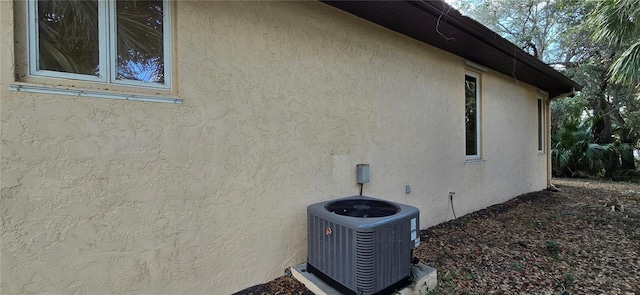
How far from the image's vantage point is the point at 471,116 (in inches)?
229

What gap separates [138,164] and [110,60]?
811 mm

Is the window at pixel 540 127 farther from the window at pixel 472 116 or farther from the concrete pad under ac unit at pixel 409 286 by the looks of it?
the concrete pad under ac unit at pixel 409 286

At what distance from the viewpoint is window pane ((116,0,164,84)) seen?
2.19 metres

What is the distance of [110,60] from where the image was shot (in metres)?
2.13

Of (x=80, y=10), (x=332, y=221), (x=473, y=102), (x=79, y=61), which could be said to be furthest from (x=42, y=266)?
(x=473, y=102)

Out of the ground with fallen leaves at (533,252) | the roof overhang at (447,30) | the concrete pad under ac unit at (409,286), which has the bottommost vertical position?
the ground with fallen leaves at (533,252)

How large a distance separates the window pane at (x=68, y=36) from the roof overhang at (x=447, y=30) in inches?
86.1

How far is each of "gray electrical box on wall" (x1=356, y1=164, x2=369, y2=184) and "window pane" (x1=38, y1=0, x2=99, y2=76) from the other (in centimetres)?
276

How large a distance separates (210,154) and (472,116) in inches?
211

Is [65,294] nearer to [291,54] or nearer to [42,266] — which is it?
[42,266]

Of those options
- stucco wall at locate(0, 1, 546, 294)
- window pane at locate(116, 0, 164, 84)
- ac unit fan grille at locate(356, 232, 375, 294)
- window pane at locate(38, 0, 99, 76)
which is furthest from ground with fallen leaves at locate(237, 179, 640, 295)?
window pane at locate(38, 0, 99, 76)

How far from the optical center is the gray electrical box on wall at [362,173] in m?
3.60

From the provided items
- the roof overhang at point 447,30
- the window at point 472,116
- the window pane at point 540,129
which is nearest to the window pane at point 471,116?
the window at point 472,116

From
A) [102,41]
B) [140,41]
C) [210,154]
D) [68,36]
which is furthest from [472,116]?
[68,36]
